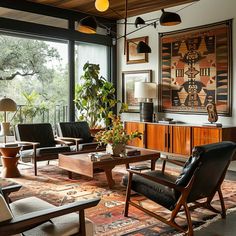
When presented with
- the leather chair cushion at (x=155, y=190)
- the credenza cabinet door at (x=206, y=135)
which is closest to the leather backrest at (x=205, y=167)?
the leather chair cushion at (x=155, y=190)

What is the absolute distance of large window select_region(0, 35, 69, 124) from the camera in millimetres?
6668

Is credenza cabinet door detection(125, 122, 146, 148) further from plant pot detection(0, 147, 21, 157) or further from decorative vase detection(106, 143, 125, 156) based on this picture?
plant pot detection(0, 147, 21, 157)

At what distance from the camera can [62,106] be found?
7.49 metres

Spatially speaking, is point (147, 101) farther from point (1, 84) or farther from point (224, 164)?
point (224, 164)

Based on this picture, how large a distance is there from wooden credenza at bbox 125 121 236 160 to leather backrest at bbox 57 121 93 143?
1.03 m

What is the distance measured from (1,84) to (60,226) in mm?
4969

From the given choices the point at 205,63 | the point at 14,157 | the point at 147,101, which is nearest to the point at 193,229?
the point at 14,157

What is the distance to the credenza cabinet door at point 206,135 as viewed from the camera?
5.60 m

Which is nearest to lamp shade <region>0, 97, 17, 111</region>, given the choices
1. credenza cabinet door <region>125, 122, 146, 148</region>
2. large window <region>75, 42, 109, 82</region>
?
large window <region>75, 42, 109, 82</region>

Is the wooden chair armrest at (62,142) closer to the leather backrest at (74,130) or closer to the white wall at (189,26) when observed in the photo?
the leather backrest at (74,130)

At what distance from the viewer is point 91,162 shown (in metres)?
4.43

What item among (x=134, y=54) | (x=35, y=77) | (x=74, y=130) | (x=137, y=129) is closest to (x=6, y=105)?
(x=74, y=130)

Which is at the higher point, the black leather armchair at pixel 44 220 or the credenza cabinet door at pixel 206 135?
the credenza cabinet door at pixel 206 135

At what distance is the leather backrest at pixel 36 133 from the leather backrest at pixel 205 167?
11.7 feet
